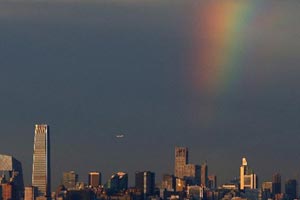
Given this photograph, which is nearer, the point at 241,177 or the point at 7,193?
the point at 7,193

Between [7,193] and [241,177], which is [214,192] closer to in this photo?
[241,177]

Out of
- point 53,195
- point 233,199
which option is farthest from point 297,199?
point 53,195

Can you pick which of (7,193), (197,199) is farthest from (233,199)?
(7,193)

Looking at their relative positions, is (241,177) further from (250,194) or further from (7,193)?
(7,193)

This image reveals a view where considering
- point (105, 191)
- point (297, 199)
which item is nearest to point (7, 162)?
point (105, 191)

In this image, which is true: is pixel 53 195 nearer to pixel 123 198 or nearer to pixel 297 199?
pixel 123 198

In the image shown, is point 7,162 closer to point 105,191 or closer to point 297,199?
point 105,191
